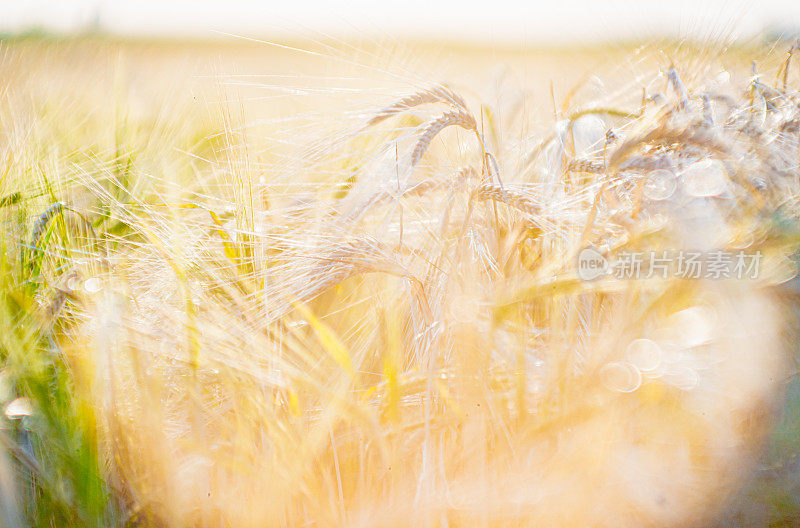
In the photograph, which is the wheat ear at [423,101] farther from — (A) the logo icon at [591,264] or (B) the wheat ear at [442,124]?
(A) the logo icon at [591,264]

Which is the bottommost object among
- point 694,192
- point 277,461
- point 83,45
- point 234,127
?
point 277,461

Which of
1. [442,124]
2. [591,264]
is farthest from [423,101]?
[591,264]

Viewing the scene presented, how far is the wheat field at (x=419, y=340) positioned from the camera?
3.35 feet

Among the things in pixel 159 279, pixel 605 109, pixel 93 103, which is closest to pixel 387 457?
pixel 159 279

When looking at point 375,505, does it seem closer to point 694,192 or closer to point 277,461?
point 277,461

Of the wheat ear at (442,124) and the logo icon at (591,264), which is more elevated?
the wheat ear at (442,124)

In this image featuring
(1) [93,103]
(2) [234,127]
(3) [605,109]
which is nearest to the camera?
(2) [234,127]

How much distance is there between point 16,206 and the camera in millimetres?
1267

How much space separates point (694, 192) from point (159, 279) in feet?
2.96

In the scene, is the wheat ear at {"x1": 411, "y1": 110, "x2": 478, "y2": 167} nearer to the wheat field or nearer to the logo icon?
the wheat field

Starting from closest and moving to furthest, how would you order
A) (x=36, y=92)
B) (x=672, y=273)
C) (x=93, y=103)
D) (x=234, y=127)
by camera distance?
(x=672, y=273) → (x=234, y=127) → (x=36, y=92) → (x=93, y=103)

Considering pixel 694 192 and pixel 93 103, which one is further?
pixel 93 103

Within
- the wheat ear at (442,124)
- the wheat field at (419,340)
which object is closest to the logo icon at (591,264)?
the wheat field at (419,340)

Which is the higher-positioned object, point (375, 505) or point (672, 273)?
point (672, 273)
